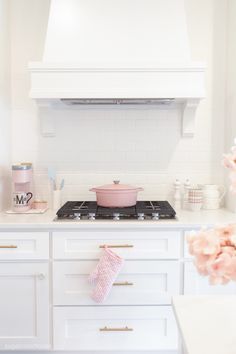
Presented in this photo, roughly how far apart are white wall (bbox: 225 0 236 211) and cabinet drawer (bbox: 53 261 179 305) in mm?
707

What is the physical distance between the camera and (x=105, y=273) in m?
2.01

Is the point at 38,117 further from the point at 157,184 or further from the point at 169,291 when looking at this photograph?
the point at 169,291

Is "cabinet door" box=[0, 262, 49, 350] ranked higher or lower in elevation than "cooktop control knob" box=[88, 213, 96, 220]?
lower

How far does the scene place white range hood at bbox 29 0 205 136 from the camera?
7.15ft

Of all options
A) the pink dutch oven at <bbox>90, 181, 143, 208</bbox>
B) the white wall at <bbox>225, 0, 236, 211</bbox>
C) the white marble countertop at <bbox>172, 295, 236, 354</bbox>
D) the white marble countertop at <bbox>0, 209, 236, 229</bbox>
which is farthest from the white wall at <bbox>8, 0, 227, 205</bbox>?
the white marble countertop at <bbox>172, 295, 236, 354</bbox>

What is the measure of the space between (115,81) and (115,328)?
4.74ft

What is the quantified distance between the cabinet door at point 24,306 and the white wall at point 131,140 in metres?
0.75

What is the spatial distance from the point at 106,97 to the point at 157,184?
832 millimetres

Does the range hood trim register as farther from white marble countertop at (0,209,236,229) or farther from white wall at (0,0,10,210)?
white marble countertop at (0,209,236,229)

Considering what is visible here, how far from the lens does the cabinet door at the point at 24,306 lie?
2.10 meters

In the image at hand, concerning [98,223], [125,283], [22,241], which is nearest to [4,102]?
[22,241]

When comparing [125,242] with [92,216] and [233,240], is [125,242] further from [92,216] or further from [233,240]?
[233,240]

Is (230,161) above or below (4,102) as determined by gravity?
below

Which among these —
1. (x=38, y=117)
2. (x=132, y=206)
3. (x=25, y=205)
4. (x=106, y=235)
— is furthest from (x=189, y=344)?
(x=38, y=117)
